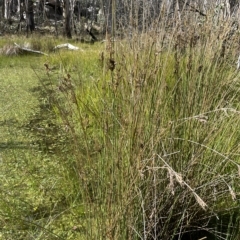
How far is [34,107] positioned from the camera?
314 centimetres

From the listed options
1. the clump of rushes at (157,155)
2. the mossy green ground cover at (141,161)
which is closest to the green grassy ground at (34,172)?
the mossy green ground cover at (141,161)

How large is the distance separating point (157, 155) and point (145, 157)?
4cm

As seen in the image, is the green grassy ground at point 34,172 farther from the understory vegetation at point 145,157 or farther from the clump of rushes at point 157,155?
the clump of rushes at point 157,155

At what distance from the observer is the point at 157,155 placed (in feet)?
3.53

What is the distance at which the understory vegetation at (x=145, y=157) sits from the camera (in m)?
1.06

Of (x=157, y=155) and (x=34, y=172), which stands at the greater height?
(x=157, y=155)

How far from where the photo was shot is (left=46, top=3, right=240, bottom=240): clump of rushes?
1052 mm

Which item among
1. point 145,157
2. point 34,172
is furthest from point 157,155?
point 34,172

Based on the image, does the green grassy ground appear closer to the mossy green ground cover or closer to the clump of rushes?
the mossy green ground cover

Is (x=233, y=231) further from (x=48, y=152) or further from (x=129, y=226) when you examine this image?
(x=48, y=152)

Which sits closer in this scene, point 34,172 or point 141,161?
point 141,161

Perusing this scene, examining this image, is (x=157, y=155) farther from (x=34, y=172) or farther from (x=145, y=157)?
(x=34, y=172)

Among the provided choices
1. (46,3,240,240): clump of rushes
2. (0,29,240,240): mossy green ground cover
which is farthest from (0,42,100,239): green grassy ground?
(46,3,240,240): clump of rushes

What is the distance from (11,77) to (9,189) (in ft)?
9.15
